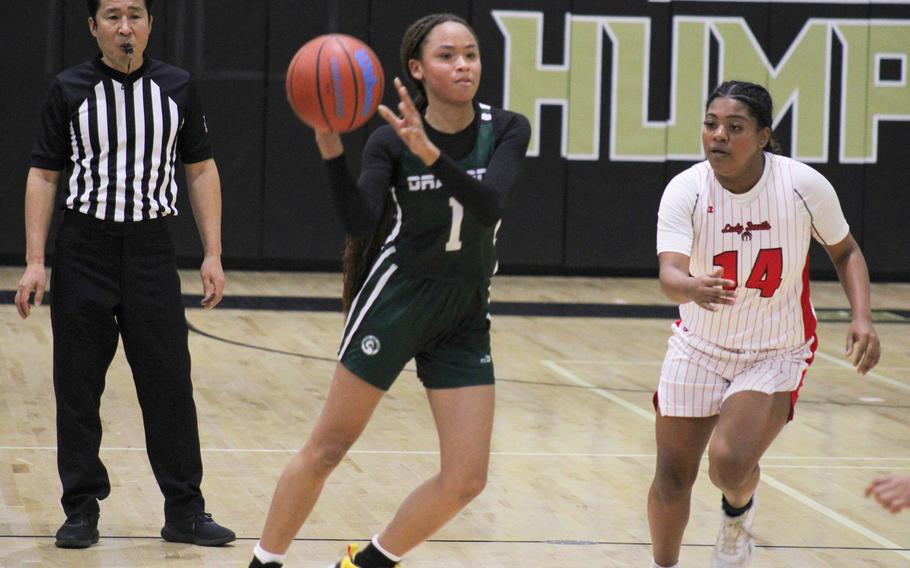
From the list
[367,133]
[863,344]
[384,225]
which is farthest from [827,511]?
[367,133]

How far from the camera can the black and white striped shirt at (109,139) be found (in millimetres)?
5074

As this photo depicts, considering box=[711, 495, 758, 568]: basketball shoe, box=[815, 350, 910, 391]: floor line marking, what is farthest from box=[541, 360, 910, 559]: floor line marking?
box=[815, 350, 910, 391]: floor line marking

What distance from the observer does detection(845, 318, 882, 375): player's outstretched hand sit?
4391mm

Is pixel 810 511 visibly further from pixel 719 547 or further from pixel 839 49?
pixel 839 49

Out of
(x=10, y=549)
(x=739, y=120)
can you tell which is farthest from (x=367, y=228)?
(x=10, y=549)

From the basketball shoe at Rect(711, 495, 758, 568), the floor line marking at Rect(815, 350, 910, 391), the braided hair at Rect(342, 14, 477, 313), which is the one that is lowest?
the floor line marking at Rect(815, 350, 910, 391)

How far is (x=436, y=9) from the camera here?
569 inches

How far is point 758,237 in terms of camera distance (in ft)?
14.8

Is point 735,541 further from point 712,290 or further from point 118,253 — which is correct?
point 118,253

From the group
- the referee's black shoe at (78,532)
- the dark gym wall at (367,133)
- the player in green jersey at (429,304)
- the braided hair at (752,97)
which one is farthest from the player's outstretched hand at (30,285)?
the dark gym wall at (367,133)

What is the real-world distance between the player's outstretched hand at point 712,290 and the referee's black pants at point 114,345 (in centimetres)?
197

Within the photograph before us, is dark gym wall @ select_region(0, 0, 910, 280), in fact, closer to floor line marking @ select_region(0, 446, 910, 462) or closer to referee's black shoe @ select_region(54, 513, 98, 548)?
floor line marking @ select_region(0, 446, 910, 462)

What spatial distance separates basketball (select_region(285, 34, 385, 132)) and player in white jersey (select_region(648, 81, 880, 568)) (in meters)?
1.07

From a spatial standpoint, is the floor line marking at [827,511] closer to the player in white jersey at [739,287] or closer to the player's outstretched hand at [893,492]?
the player in white jersey at [739,287]
